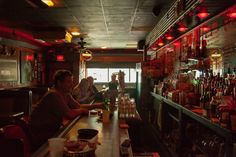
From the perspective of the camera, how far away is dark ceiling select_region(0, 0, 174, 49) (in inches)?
186

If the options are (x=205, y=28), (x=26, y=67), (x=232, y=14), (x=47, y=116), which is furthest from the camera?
(x=26, y=67)

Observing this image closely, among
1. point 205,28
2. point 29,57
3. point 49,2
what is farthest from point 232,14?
point 29,57

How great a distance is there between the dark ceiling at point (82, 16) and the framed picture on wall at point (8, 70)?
1.09 metres

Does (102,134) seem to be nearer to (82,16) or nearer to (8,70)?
(82,16)

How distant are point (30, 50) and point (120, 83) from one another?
447cm

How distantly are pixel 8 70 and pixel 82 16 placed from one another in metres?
3.23

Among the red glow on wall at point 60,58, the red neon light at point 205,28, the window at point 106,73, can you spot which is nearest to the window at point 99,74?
the window at point 106,73

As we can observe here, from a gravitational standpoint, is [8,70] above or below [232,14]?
below

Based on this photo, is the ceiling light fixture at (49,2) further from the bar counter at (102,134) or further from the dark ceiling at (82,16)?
the bar counter at (102,134)

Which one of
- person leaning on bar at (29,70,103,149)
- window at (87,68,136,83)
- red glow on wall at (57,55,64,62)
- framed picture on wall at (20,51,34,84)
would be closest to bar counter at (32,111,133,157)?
person leaning on bar at (29,70,103,149)

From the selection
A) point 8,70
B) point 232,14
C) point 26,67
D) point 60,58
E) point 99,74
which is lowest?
point 99,74

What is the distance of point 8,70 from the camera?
7.54 metres

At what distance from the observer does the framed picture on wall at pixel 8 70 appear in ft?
23.5

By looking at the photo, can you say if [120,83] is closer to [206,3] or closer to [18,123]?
[206,3]
